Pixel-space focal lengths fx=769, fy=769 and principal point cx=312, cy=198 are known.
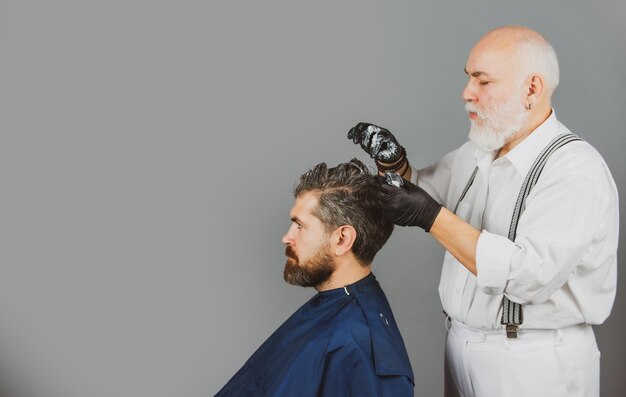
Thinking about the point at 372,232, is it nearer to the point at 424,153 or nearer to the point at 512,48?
the point at 512,48

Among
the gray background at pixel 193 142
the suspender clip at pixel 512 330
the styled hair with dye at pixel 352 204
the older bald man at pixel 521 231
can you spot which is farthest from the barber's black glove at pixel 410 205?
the gray background at pixel 193 142

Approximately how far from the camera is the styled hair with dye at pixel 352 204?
2426 millimetres

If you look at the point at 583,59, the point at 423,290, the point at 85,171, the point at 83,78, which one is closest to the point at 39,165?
the point at 85,171

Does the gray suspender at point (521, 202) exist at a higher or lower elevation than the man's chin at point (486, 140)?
lower

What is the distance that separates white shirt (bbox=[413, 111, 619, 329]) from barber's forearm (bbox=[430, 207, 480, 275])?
0.03m

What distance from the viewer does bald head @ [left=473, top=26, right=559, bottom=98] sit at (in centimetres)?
235

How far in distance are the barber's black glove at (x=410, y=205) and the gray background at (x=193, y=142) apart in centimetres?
97

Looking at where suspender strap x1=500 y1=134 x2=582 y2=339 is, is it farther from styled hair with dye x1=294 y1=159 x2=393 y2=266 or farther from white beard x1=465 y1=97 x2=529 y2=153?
styled hair with dye x1=294 y1=159 x2=393 y2=266

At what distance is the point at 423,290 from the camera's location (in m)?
3.40

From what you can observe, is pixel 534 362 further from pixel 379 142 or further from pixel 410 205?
pixel 379 142

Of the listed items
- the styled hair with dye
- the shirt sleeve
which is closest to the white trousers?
the shirt sleeve

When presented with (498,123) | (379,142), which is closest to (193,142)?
(379,142)

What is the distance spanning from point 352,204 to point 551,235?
0.61 m

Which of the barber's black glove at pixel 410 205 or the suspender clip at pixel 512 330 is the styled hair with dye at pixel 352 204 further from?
the suspender clip at pixel 512 330
